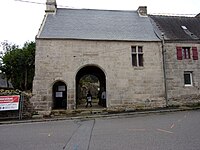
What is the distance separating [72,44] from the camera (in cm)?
1678

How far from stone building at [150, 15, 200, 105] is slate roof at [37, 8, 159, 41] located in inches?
63.3

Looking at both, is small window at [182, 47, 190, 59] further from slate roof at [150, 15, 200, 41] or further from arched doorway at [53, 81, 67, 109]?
arched doorway at [53, 81, 67, 109]

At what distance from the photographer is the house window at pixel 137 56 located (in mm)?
17516

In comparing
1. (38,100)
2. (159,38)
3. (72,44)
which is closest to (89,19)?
(72,44)

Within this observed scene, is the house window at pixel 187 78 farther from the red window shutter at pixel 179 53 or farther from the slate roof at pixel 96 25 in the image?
the slate roof at pixel 96 25

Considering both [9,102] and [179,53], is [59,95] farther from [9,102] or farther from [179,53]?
[179,53]

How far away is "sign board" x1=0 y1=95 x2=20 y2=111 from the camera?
46.4ft

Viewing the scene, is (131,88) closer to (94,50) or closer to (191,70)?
(94,50)

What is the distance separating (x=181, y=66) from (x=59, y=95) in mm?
10645

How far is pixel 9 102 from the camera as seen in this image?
564 inches

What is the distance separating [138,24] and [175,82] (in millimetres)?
6360

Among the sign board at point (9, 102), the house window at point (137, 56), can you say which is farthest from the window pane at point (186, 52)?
the sign board at point (9, 102)

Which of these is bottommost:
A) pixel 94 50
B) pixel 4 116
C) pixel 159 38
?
pixel 4 116

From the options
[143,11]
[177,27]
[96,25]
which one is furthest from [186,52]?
[96,25]
